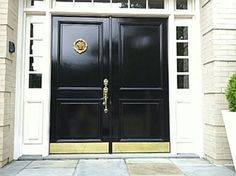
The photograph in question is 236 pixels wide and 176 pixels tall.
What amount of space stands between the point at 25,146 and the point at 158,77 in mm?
2186

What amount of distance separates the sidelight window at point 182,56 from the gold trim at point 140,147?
913mm

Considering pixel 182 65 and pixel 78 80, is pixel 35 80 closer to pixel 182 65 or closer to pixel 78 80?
pixel 78 80

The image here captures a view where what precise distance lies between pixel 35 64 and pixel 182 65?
219 centimetres

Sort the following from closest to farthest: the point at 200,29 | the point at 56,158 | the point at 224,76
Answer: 1. the point at 224,76
2. the point at 56,158
3. the point at 200,29

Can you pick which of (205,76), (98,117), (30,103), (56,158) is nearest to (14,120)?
(30,103)

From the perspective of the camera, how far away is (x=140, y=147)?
4.54 meters

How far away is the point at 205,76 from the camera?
4.32m

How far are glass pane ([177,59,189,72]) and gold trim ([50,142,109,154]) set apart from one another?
1.56 meters

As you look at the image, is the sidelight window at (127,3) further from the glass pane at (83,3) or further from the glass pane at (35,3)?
the glass pane at (35,3)

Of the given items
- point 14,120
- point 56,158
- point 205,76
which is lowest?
point 56,158

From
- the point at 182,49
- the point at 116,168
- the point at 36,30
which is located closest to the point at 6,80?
the point at 36,30

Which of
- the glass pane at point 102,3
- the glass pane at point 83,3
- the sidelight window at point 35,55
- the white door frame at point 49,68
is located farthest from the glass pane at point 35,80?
the glass pane at point 102,3

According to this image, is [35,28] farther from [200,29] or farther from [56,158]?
[200,29]

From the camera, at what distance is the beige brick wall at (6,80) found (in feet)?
12.7
